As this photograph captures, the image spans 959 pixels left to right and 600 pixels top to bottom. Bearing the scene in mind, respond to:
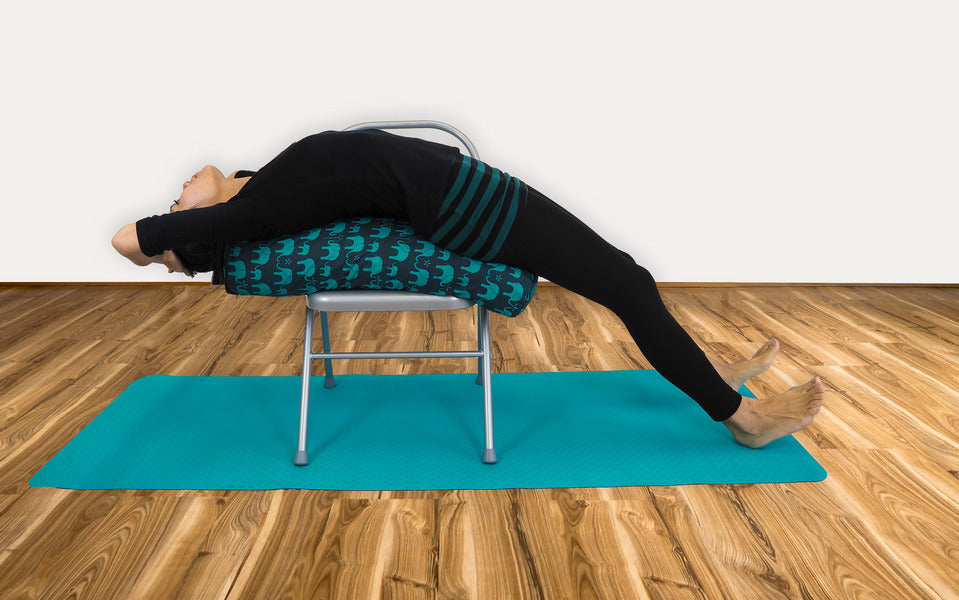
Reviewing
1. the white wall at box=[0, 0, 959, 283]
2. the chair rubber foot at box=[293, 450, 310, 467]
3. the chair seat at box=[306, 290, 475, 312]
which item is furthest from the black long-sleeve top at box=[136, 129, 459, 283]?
the white wall at box=[0, 0, 959, 283]

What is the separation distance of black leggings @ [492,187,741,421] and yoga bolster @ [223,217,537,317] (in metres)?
0.08

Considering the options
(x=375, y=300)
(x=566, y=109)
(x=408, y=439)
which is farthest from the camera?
(x=566, y=109)

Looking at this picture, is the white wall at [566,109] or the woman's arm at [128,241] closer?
the woman's arm at [128,241]

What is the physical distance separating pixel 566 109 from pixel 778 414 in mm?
2031

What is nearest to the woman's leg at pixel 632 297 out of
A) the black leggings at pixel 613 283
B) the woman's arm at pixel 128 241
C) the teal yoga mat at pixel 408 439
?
the black leggings at pixel 613 283

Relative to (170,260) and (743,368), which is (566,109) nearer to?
(743,368)

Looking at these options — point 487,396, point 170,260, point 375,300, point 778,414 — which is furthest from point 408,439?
point 778,414

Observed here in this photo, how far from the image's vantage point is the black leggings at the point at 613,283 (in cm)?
162

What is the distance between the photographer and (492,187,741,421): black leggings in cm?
162

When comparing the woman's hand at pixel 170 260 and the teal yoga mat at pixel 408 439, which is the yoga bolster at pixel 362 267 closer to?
the woman's hand at pixel 170 260

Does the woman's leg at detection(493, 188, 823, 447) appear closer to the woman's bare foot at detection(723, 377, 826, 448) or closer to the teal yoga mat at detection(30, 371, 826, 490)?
the woman's bare foot at detection(723, 377, 826, 448)

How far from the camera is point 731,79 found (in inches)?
132

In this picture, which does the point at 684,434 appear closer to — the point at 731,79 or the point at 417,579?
the point at 417,579

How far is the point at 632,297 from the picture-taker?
1.64m
